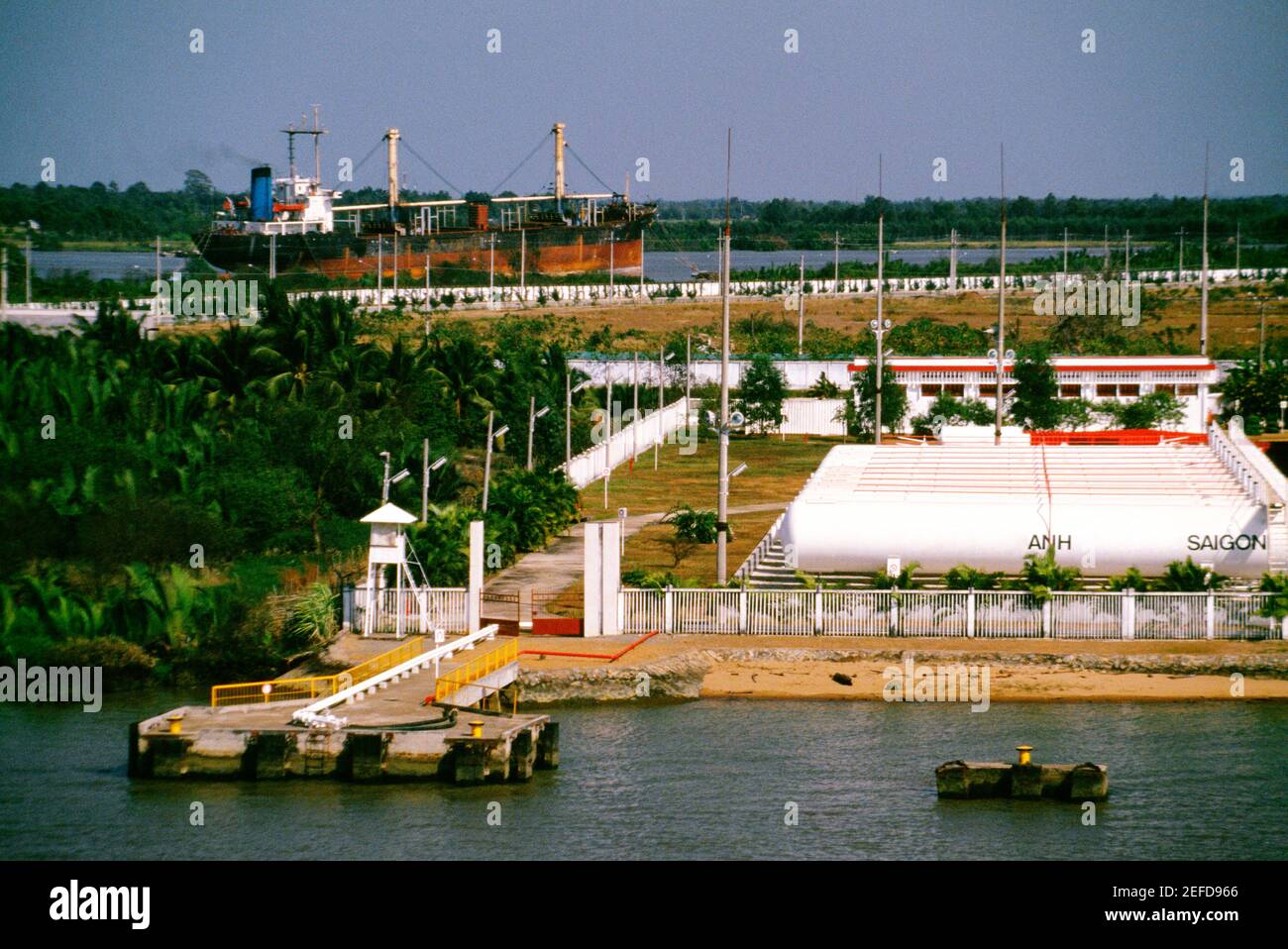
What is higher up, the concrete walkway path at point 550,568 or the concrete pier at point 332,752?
the concrete walkway path at point 550,568

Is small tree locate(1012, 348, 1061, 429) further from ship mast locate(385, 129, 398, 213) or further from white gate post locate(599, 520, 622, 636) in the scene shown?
ship mast locate(385, 129, 398, 213)

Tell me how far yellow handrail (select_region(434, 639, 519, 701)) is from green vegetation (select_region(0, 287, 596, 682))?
180 inches

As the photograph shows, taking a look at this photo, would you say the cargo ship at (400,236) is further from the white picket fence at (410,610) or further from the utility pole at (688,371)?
the white picket fence at (410,610)

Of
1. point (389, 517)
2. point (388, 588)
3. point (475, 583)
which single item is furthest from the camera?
point (388, 588)

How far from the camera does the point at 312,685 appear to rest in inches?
1231

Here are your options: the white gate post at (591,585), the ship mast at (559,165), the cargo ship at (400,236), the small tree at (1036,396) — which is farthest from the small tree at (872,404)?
the ship mast at (559,165)

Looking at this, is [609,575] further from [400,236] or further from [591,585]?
[400,236]

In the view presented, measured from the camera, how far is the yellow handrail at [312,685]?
31.4 meters

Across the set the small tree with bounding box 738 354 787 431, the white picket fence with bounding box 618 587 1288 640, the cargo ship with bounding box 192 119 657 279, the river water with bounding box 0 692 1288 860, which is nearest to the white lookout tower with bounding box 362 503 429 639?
the white picket fence with bounding box 618 587 1288 640

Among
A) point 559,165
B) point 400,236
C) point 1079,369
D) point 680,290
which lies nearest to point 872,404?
point 1079,369

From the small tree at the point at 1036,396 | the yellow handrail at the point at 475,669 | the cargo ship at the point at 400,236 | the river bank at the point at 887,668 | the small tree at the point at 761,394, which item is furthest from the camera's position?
the cargo ship at the point at 400,236

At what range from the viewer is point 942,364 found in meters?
70.4

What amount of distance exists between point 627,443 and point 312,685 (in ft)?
107

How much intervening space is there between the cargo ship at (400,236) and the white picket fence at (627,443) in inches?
1986
